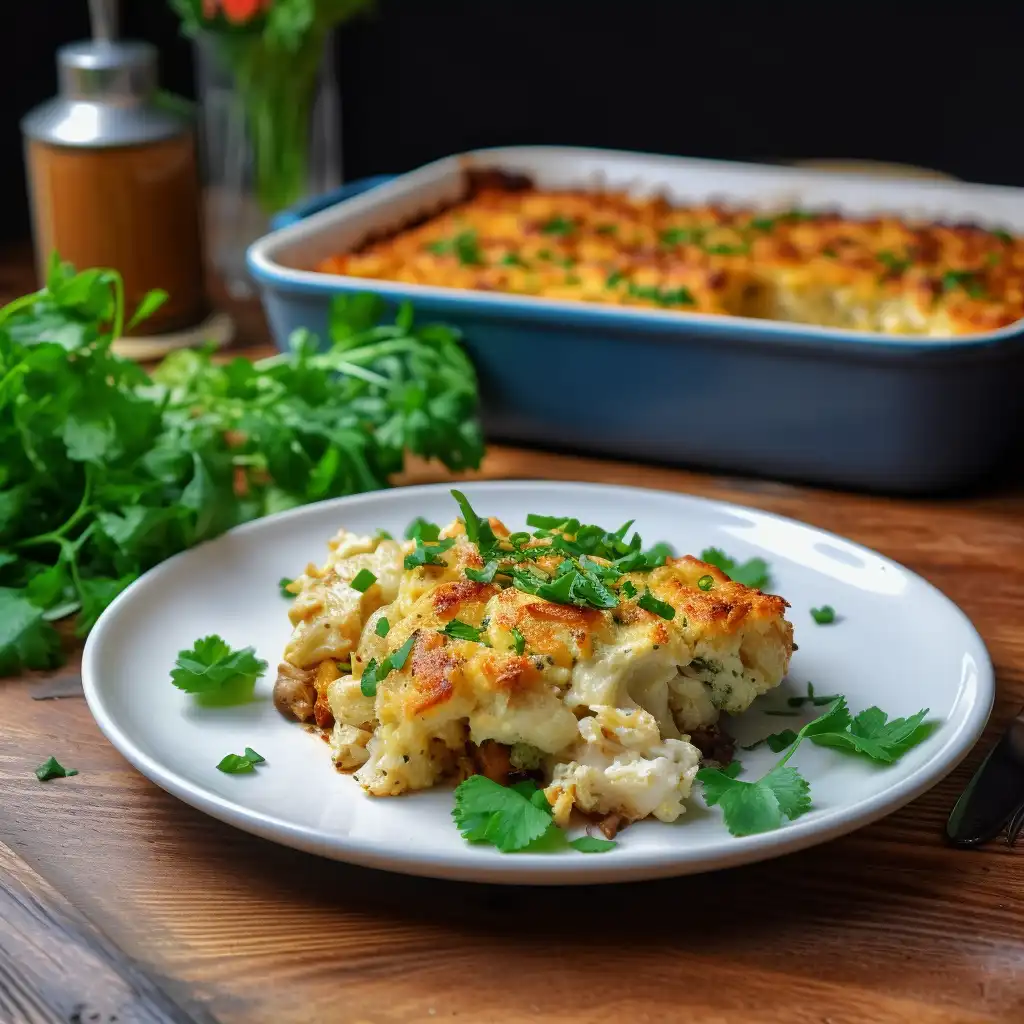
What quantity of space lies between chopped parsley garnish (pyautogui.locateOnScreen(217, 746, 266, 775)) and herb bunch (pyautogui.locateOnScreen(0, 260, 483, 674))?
0.41 m

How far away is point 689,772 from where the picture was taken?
126 cm

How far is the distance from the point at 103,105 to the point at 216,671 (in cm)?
143

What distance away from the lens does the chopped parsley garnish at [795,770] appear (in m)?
1.22

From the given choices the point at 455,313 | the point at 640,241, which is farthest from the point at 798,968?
the point at 640,241

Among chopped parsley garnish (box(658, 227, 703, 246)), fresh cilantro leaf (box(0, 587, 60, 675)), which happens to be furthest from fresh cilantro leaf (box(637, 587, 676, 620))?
chopped parsley garnish (box(658, 227, 703, 246))

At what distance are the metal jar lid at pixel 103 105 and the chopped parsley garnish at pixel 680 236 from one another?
86 cm

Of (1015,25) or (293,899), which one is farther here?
(1015,25)

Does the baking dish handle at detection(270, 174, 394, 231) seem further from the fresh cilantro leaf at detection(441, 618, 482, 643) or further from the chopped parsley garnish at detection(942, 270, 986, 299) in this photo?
the fresh cilantro leaf at detection(441, 618, 482, 643)

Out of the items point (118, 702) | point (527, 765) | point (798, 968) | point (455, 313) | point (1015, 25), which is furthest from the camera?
point (1015, 25)

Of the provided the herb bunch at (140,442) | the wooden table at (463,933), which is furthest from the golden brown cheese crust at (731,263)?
the wooden table at (463,933)

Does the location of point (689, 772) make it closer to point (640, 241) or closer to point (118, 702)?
point (118, 702)

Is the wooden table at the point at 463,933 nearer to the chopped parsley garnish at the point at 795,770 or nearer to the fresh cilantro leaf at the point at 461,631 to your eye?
the chopped parsley garnish at the point at 795,770

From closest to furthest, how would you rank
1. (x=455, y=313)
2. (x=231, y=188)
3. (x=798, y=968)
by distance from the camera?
(x=798, y=968) → (x=455, y=313) → (x=231, y=188)

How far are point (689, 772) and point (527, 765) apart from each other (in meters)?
0.14
